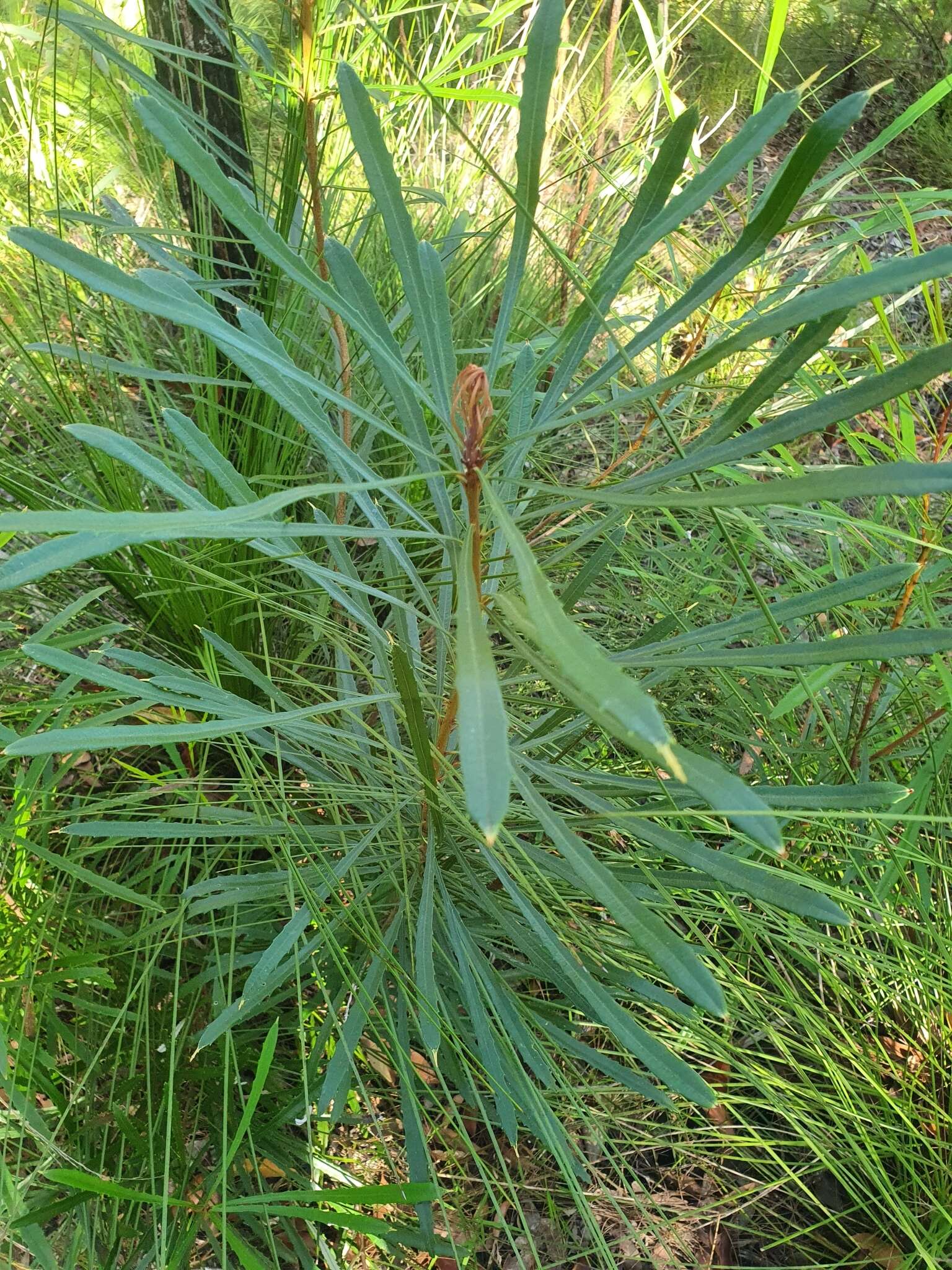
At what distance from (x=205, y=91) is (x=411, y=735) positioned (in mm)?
1118


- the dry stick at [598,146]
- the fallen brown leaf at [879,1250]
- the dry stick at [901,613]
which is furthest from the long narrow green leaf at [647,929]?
the dry stick at [598,146]

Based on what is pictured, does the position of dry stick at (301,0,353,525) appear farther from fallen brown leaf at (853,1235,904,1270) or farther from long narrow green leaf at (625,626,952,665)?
fallen brown leaf at (853,1235,904,1270)

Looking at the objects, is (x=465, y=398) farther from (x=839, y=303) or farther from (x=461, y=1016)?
(x=461, y=1016)

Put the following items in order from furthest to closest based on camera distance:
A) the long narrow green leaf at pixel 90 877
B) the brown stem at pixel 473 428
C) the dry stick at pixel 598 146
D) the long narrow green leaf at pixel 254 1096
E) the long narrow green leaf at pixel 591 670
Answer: the dry stick at pixel 598 146 → the long narrow green leaf at pixel 90 877 → the long narrow green leaf at pixel 254 1096 → the brown stem at pixel 473 428 → the long narrow green leaf at pixel 591 670

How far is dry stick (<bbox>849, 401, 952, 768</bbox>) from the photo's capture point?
88 cm

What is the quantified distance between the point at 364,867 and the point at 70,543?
0.59 meters

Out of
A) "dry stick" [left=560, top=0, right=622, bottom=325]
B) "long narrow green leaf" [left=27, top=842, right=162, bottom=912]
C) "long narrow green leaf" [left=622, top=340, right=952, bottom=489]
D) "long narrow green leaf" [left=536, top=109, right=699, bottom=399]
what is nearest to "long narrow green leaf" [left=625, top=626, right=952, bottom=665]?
"long narrow green leaf" [left=622, top=340, right=952, bottom=489]

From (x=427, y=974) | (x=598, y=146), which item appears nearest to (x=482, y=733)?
(x=427, y=974)

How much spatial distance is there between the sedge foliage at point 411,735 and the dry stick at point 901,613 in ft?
0.09

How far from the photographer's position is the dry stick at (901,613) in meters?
0.88

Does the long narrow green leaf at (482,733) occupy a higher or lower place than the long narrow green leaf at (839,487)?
lower

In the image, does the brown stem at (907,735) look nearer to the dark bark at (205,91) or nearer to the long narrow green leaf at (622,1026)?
the long narrow green leaf at (622,1026)

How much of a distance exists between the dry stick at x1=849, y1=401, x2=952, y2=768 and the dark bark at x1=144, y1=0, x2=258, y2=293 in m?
0.81

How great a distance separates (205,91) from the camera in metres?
1.29
